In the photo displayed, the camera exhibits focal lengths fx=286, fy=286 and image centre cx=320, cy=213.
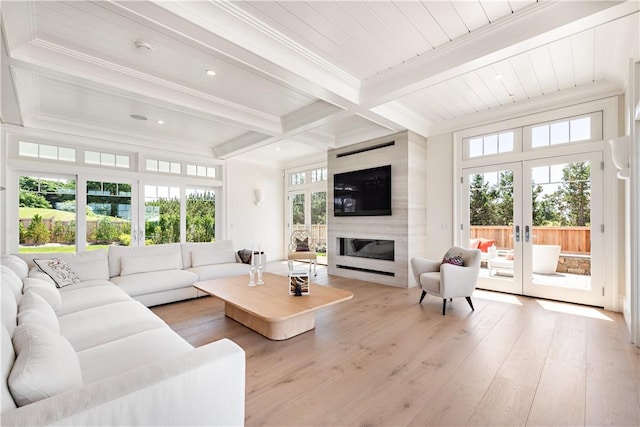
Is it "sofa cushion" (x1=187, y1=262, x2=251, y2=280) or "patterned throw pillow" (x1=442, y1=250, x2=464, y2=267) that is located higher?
"patterned throw pillow" (x1=442, y1=250, x2=464, y2=267)

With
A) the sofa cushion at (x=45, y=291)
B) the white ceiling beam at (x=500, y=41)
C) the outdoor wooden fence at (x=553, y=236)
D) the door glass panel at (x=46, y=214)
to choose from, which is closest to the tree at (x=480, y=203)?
the outdoor wooden fence at (x=553, y=236)

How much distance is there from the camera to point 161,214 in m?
5.80

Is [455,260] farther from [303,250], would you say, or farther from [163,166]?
[163,166]

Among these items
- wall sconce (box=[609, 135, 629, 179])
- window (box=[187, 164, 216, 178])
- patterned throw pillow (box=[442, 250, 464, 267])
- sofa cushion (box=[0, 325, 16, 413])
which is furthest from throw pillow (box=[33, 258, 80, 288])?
wall sconce (box=[609, 135, 629, 179])

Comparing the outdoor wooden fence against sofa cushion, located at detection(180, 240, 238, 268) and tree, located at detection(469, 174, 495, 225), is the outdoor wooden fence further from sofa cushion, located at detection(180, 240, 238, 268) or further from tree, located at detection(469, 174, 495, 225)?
sofa cushion, located at detection(180, 240, 238, 268)

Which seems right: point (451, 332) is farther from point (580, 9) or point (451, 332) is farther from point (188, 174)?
point (188, 174)

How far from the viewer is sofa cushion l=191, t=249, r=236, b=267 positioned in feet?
14.6

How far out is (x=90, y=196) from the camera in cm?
497

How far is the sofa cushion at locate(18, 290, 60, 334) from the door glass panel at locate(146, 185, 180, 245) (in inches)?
155

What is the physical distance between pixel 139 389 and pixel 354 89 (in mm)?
3424

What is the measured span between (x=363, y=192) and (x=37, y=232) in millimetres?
5342

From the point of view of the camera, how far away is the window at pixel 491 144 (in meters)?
4.23

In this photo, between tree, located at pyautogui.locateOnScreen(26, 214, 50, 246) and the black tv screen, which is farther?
the black tv screen

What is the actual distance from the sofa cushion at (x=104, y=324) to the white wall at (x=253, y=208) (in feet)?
14.7
